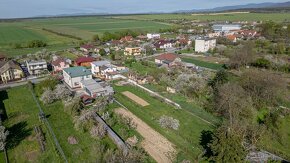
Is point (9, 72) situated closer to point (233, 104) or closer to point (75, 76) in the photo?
point (75, 76)

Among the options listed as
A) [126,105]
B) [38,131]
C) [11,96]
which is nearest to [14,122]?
[38,131]

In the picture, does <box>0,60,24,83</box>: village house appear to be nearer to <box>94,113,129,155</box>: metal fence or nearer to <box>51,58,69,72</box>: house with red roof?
<box>51,58,69,72</box>: house with red roof

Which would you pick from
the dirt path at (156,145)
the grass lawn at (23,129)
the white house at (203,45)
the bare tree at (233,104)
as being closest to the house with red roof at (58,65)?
the grass lawn at (23,129)

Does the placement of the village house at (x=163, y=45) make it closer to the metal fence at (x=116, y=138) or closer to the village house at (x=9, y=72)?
the village house at (x=9, y=72)

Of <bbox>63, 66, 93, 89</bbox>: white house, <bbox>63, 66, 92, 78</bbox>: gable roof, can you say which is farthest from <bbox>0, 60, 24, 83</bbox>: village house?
<bbox>63, 66, 92, 78</bbox>: gable roof

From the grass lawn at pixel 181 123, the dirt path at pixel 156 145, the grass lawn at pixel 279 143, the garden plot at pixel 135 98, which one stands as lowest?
the grass lawn at pixel 279 143

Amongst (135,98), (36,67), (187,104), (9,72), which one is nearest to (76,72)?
(135,98)

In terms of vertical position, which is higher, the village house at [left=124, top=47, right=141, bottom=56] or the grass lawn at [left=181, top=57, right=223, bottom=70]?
the village house at [left=124, top=47, right=141, bottom=56]
